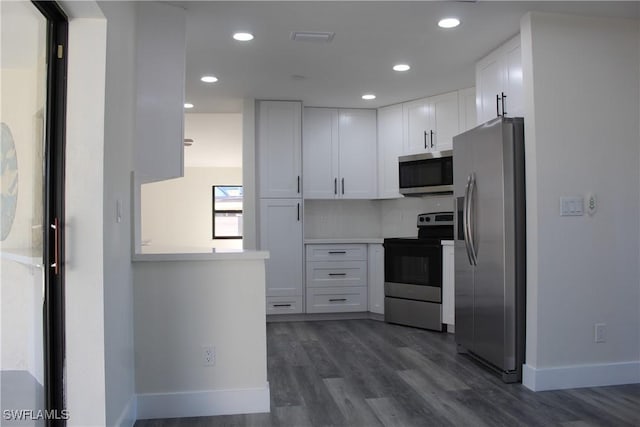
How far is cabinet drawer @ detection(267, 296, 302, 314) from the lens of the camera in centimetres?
524

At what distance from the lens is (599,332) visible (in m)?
3.23

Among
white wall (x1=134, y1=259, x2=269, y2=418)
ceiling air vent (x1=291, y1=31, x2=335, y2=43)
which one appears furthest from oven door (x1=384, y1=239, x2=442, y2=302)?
white wall (x1=134, y1=259, x2=269, y2=418)

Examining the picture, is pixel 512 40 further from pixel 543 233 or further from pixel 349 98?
pixel 349 98

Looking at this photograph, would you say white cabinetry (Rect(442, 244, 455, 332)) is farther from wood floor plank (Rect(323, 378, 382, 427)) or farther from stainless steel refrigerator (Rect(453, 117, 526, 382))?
wood floor plank (Rect(323, 378, 382, 427))

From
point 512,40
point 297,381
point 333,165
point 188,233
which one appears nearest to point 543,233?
point 512,40

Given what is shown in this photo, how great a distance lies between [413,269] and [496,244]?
1.70 m

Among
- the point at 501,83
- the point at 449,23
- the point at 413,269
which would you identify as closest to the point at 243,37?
the point at 449,23

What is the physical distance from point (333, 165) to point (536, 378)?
10.5ft

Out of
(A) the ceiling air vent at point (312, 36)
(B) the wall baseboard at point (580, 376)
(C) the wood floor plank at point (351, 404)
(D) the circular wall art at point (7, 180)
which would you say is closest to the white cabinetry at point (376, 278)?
(C) the wood floor plank at point (351, 404)

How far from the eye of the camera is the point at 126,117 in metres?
2.52

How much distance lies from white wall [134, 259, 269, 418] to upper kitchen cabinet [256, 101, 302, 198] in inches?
99.2

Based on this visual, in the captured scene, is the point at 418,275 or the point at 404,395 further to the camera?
the point at 418,275

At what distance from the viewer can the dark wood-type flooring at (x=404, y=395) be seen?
2.67 m

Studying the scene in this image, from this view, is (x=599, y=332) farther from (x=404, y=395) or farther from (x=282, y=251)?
(x=282, y=251)
